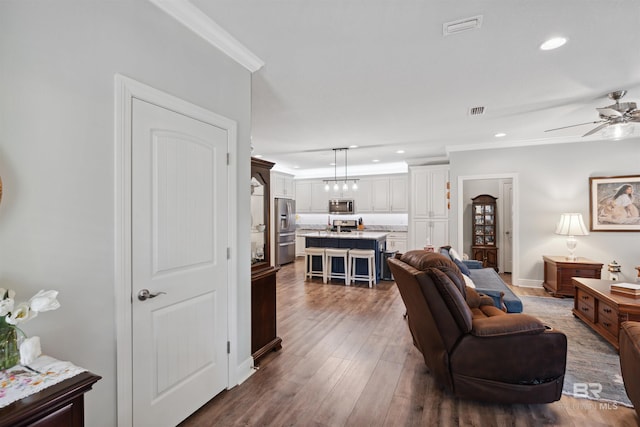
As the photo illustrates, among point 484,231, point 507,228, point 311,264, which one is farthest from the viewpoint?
point 507,228

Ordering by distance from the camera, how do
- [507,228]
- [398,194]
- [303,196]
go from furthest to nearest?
1. [303,196]
2. [398,194]
3. [507,228]

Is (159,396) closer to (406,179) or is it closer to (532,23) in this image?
(532,23)

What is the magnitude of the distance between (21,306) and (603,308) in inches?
183

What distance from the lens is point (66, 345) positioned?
143cm

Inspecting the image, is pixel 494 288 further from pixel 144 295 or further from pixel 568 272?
pixel 144 295

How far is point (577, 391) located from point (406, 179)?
6.44 m

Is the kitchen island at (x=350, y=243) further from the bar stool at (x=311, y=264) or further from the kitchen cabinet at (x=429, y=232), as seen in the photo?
the kitchen cabinet at (x=429, y=232)

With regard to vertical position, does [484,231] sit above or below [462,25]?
below

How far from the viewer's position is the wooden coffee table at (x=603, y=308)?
2941 millimetres

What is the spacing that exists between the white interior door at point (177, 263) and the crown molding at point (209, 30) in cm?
60

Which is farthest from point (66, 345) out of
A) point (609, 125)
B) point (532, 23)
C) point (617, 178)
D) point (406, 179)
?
point (406, 179)

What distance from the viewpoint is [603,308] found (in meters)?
3.30

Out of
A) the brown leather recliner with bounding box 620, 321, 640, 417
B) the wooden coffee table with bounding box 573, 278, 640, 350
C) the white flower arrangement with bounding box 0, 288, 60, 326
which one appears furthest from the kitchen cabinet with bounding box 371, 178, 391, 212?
the white flower arrangement with bounding box 0, 288, 60, 326

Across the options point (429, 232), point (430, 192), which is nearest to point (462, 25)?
point (430, 192)
